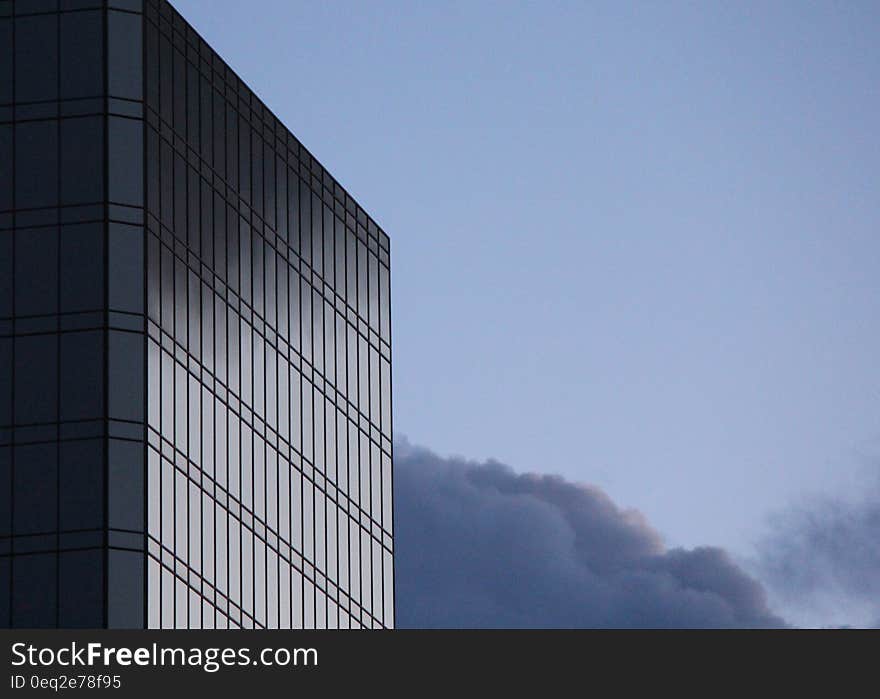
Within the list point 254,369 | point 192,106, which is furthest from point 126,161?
point 254,369

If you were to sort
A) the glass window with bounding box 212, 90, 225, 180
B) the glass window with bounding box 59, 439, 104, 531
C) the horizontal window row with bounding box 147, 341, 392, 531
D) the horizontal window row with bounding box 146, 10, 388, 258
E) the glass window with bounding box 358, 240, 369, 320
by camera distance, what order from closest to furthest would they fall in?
the glass window with bounding box 59, 439, 104, 531 → the horizontal window row with bounding box 147, 341, 392, 531 → the horizontal window row with bounding box 146, 10, 388, 258 → the glass window with bounding box 212, 90, 225, 180 → the glass window with bounding box 358, 240, 369, 320

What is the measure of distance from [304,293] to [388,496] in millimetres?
13140

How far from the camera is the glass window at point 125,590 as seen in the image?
354 feet

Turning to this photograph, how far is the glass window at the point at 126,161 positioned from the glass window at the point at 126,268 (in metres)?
1.18

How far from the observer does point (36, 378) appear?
365 feet

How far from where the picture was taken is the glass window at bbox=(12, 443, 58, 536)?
10950cm

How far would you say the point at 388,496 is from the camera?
14075 centimetres

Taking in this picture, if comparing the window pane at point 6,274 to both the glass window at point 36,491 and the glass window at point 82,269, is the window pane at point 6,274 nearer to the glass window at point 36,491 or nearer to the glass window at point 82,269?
the glass window at point 82,269

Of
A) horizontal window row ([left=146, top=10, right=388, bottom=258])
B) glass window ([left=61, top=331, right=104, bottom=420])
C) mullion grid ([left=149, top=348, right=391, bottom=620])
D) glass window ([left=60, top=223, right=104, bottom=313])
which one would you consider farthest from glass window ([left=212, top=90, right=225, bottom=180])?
glass window ([left=61, top=331, right=104, bottom=420])

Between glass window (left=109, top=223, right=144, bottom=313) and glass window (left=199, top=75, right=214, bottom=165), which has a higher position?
glass window (left=199, top=75, right=214, bottom=165)

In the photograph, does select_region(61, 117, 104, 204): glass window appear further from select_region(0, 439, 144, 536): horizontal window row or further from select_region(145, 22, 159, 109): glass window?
select_region(0, 439, 144, 536): horizontal window row

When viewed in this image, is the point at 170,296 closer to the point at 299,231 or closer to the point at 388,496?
the point at 299,231

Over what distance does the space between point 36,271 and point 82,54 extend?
809cm

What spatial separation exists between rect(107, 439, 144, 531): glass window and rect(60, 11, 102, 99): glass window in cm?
1312
